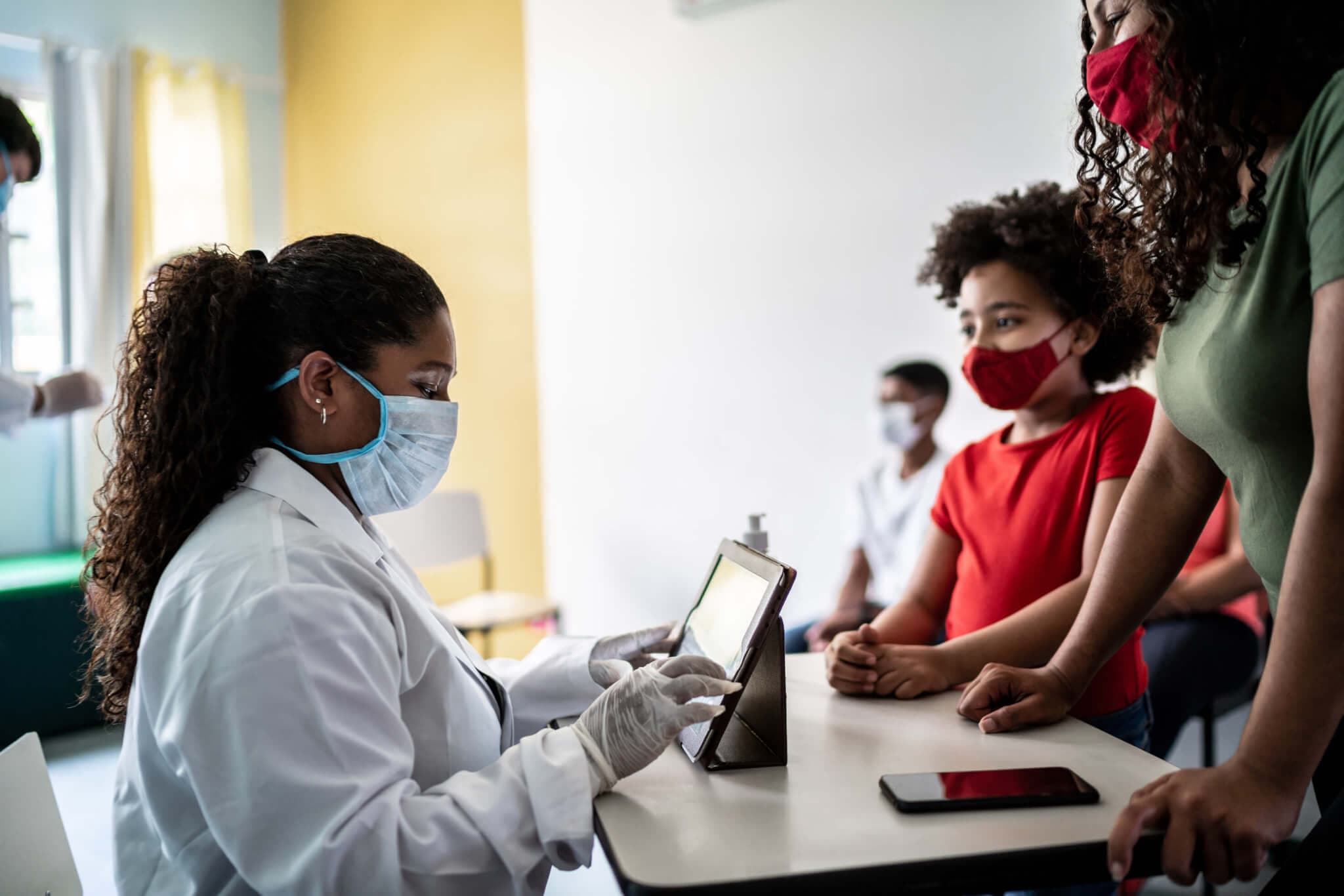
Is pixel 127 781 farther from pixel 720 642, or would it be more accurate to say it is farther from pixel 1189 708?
pixel 1189 708

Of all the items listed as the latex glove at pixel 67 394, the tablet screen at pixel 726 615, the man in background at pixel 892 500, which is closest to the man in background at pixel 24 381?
the latex glove at pixel 67 394

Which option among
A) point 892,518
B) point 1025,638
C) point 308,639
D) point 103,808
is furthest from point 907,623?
point 103,808

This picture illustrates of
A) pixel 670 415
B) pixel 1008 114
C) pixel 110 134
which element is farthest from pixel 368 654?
pixel 110 134

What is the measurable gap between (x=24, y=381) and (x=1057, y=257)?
303 centimetres

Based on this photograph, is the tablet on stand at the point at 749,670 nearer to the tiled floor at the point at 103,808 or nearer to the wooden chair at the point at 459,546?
the tiled floor at the point at 103,808

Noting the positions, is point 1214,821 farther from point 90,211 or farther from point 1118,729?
point 90,211

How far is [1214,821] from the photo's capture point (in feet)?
2.59

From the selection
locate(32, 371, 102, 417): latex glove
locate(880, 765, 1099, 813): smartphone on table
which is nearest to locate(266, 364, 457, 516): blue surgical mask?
locate(880, 765, 1099, 813): smartphone on table

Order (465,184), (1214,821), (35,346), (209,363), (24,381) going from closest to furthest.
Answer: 1. (1214,821)
2. (209,363)
3. (24,381)
4. (465,184)
5. (35,346)

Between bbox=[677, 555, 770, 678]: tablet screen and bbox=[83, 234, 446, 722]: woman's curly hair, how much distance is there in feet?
1.62

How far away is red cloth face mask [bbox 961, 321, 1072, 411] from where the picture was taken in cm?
155

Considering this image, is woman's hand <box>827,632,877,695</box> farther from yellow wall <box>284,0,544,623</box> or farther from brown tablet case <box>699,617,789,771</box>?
yellow wall <box>284,0,544,623</box>

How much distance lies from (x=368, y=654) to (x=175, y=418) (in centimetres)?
39

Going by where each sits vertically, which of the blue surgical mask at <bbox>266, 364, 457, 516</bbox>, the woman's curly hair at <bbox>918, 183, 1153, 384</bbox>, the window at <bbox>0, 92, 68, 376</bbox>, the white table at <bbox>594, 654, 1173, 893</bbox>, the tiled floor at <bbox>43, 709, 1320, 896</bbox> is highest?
the window at <bbox>0, 92, 68, 376</bbox>
